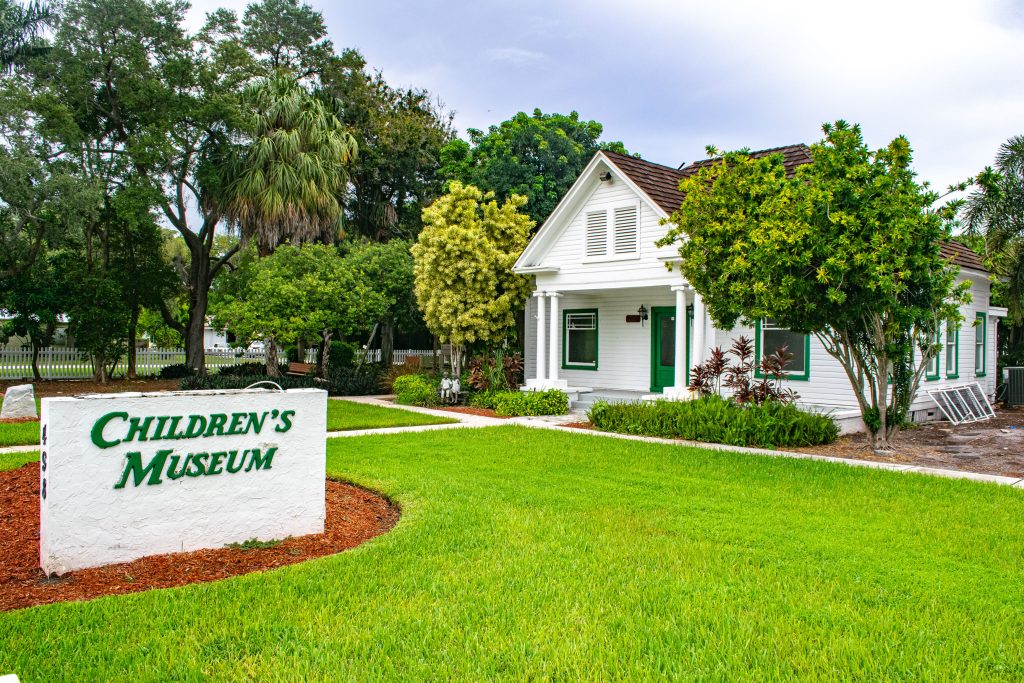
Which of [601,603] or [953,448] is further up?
[953,448]

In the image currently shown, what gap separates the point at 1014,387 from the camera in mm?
20031

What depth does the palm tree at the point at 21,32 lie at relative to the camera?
2038 centimetres

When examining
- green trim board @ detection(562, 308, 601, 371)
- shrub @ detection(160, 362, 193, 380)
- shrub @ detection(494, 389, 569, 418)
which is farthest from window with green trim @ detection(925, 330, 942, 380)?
shrub @ detection(160, 362, 193, 380)

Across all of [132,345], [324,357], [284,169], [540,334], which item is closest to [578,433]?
[540,334]

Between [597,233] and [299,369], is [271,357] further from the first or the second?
[597,233]

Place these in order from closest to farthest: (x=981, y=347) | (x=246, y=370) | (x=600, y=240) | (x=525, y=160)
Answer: (x=600, y=240), (x=981, y=347), (x=246, y=370), (x=525, y=160)

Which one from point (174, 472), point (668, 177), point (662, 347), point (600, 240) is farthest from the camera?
point (662, 347)

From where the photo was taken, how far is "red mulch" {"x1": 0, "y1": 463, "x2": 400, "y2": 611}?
4.90 metres

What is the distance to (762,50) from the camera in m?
13.4

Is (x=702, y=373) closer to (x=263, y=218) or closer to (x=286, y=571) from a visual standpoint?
(x=286, y=571)

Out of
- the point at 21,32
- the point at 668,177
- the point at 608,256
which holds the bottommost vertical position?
the point at 608,256

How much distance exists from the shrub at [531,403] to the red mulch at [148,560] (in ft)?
28.6

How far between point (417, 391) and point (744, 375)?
7780mm

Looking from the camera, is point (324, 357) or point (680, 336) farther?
point (324, 357)
